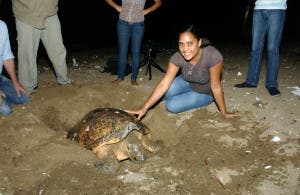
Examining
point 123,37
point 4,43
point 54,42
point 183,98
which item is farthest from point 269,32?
point 4,43

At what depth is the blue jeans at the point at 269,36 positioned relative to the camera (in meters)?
4.39

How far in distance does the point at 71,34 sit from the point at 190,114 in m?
6.46

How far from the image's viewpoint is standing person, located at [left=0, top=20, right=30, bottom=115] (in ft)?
13.3

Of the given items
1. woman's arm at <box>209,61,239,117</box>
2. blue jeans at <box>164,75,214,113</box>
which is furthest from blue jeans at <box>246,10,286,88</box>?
woman's arm at <box>209,61,239,117</box>

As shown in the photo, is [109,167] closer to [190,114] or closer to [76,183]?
[76,183]

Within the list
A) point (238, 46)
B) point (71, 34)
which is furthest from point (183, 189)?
point (71, 34)

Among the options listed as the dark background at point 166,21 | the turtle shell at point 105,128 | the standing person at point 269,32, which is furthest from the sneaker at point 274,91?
the dark background at point 166,21

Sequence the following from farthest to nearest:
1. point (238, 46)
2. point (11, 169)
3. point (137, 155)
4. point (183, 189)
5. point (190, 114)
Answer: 1. point (238, 46)
2. point (190, 114)
3. point (137, 155)
4. point (11, 169)
5. point (183, 189)

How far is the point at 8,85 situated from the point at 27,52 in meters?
0.52

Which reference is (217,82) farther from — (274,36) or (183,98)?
(274,36)

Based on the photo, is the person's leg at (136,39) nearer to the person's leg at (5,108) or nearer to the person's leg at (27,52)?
the person's leg at (27,52)

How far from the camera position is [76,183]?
293 centimetres

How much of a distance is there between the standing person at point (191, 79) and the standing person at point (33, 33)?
68.1 inches

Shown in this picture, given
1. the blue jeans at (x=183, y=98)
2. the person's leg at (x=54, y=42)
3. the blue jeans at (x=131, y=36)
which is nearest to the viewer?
the blue jeans at (x=183, y=98)
